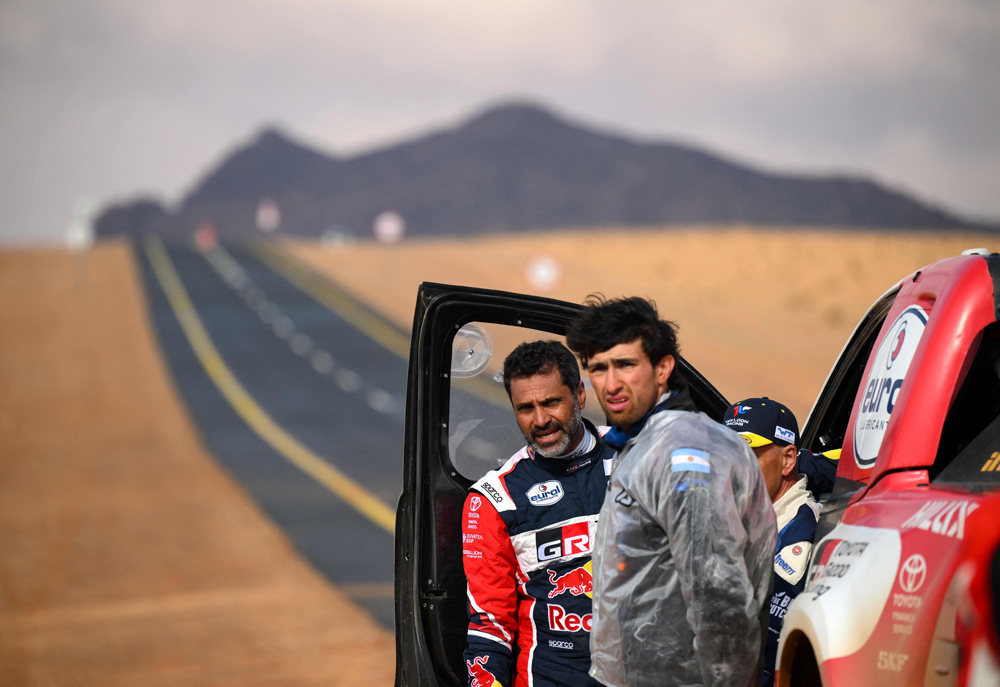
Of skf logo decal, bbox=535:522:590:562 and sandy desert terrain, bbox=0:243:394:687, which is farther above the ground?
skf logo decal, bbox=535:522:590:562

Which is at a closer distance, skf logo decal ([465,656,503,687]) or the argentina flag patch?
the argentina flag patch

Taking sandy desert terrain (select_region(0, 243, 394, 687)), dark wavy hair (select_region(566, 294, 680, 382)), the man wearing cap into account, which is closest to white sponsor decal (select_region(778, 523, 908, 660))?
the man wearing cap

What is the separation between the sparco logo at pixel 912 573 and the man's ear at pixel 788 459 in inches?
47.5

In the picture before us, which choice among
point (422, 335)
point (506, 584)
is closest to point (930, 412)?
point (506, 584)

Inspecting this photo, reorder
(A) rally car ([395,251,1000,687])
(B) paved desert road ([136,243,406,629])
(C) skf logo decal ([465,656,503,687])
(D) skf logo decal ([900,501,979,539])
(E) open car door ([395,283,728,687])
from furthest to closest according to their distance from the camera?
(B) paved desert road ([136,243,406,629]) → (E) open car door ([395,283,728,687]) → (C) skf logo decal ([465,656,503,687]) → (A) rally car ([395,251,1000,687]) → (D) skf logo decal ([900,501,979,539])

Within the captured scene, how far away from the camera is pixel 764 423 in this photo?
11.2ft

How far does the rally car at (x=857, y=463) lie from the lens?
217cm

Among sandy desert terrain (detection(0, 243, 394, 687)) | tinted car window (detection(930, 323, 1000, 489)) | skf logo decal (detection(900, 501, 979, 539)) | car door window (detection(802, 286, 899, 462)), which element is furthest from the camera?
sandy desert terrain (detection(0, 243, 394, 687))

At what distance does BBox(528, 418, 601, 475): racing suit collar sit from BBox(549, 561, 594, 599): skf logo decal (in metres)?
0.38

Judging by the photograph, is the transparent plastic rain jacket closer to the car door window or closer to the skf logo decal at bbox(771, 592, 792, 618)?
the skf logo decal at bbox(771, 592, 792, 618)

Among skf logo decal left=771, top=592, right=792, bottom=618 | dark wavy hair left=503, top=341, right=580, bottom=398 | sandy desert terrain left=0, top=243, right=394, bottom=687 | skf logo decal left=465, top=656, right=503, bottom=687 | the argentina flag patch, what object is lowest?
sandy desert terrain left=0, top=243, right=394, bottom=687

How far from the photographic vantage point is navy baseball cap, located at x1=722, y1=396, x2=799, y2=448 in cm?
338

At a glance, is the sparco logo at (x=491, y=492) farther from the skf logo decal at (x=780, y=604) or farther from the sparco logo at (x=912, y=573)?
the sparco logo at (x=912, y=573)

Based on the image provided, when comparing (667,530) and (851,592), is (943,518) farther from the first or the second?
(667,530)
